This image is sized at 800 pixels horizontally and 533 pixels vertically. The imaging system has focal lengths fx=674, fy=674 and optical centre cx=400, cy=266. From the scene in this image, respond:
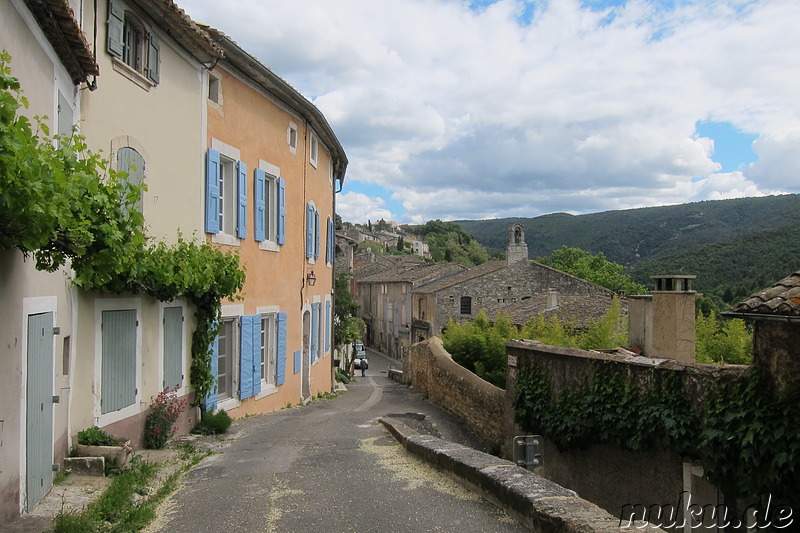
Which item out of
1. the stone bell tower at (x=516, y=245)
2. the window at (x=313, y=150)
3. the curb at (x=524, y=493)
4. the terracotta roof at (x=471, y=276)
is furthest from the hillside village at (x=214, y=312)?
the stone bell tower at (x=516, y=245)

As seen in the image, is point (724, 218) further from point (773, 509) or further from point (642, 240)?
point (773, 509)

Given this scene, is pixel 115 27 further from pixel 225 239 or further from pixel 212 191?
pixel 225 239

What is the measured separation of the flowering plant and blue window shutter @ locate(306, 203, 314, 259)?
762 cm

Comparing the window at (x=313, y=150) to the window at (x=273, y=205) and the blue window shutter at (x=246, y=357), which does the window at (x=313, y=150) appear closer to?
the window at (x=273, y=205)

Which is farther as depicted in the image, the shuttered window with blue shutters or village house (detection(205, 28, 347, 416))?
the shuttered window with blue shutters

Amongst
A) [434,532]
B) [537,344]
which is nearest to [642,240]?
[537,344]

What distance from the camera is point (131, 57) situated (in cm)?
969

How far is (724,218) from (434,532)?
345 feet

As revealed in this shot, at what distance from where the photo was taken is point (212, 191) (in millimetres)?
11656

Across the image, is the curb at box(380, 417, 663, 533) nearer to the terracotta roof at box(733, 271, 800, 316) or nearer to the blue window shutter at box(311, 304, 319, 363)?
the terracotta roof at box(733, 271, 800, 316)

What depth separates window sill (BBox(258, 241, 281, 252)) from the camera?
13.8 metres

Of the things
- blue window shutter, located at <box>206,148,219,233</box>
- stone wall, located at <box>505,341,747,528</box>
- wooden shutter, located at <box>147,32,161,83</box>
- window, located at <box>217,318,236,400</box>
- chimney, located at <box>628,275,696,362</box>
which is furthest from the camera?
window, located at <box>217,318,236,400</box>

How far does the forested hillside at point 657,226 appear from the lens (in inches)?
3511

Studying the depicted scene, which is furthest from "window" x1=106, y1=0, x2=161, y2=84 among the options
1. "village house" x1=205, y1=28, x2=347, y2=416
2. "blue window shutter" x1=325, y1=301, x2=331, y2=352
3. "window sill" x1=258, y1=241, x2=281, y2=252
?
"blue window shutter" x1=325, y1=301, x2=331, y2=352
